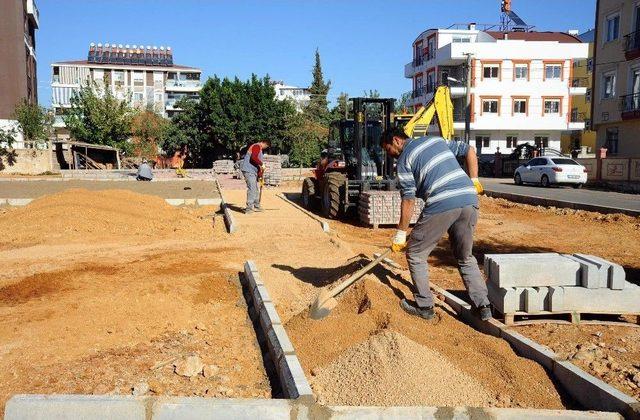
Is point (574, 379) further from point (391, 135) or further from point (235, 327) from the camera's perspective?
point (235, 327)

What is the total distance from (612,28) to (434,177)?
30749 mm

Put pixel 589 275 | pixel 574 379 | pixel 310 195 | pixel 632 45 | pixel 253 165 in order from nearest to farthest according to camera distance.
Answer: pixel 574 379
pixel 589 275
pixel 253 165
pixel 310 195
pixel 632 45

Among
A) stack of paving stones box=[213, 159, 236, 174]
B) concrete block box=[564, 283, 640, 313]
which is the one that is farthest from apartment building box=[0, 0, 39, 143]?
concrete block box=[564, 283, 640, 313]

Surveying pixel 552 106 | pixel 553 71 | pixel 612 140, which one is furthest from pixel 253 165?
pixel 553 71

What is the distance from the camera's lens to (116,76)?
74062 millimetres

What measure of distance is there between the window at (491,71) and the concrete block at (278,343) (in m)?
45.7

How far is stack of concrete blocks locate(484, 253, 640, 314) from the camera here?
502cm

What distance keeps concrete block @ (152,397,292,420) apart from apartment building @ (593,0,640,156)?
30027 millimetres

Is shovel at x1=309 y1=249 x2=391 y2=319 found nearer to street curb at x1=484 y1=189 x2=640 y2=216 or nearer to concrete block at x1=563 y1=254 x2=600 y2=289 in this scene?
concrete block at x1=563 y1=254 x2=600 y2=289

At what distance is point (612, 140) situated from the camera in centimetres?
3156

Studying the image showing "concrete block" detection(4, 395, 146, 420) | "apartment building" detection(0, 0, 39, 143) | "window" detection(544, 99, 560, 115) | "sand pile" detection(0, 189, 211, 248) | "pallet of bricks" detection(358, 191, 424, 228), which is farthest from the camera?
"window" detection(544, 99, 560, 115)

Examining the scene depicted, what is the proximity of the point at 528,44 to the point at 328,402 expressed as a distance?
47684mm

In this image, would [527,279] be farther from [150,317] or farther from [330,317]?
[150,317]

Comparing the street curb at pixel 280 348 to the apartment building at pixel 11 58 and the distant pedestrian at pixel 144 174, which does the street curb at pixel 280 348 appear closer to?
the distant pedestrian at pixel 144 174
